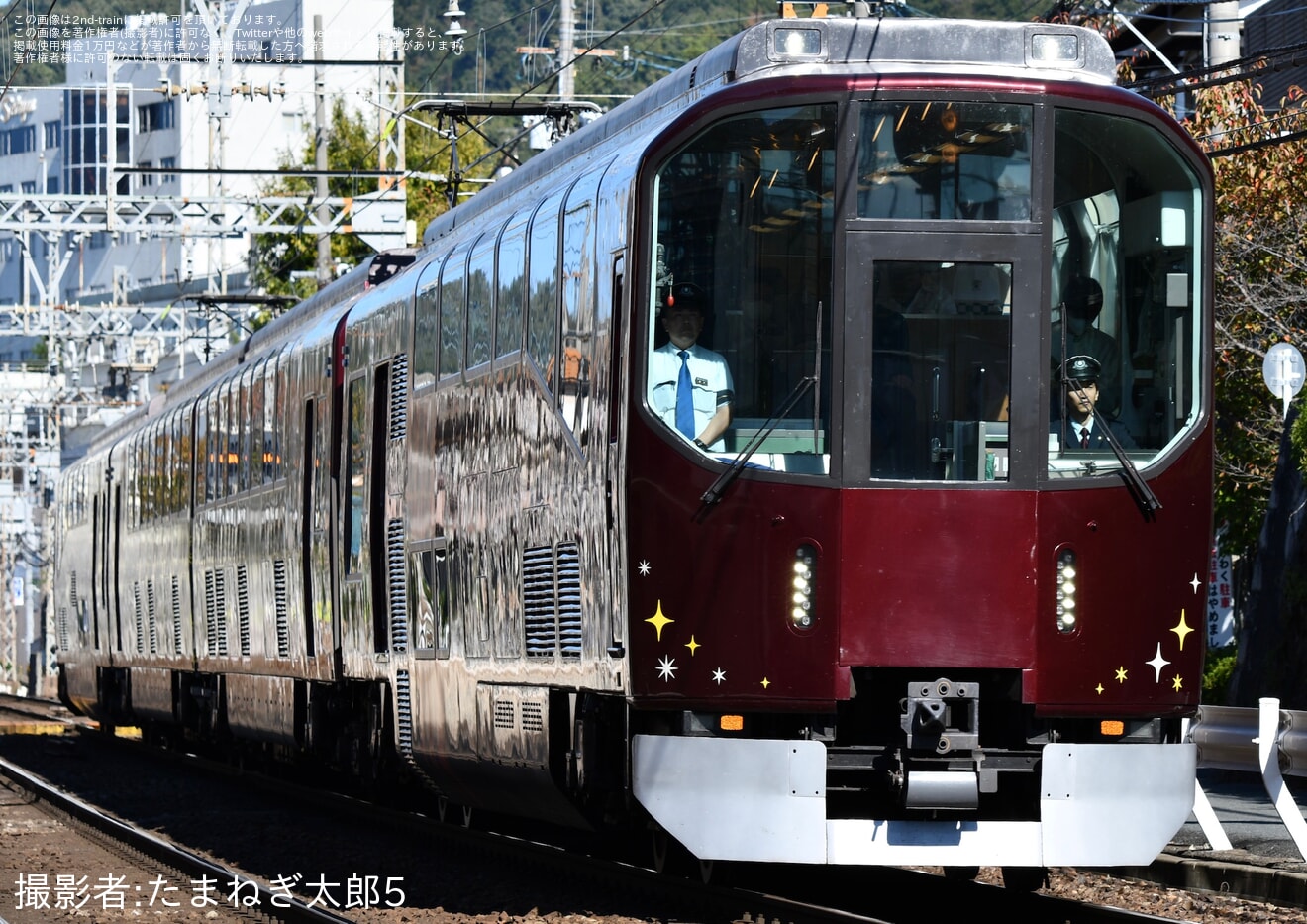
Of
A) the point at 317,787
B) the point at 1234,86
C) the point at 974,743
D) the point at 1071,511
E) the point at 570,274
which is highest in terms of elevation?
the point at 1234,86

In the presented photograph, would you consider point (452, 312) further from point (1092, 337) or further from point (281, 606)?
point (281, 606)

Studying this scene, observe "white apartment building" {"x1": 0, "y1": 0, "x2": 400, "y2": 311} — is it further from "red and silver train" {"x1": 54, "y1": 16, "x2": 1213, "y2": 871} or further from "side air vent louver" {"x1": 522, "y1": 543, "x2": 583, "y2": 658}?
"red and silver train" {"x1": 54, "y1": 16, "x2": 1213, "y2": 871}

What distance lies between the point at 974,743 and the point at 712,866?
2117 mm

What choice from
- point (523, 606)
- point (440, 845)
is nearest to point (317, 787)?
point (440, 845)

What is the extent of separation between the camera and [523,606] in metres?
11.6

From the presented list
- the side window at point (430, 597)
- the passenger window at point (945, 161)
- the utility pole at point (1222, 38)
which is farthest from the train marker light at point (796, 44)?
the utility pole at point (1222, 38)

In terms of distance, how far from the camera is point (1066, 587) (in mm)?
9516

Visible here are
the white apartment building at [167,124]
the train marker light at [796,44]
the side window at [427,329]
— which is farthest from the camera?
the white apartment building at [167,124]

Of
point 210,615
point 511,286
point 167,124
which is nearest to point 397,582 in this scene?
point 511,286

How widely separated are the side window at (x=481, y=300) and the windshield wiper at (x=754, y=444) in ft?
9.85

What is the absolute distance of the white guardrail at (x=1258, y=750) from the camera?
11.6 meters

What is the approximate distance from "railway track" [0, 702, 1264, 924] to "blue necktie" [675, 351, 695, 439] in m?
2.07

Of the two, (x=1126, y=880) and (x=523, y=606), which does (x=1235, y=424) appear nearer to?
(x=1126, y=880)

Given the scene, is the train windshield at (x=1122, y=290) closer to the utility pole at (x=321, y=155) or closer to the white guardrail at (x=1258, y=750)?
the white guardrail at (x=1258, y=750)
